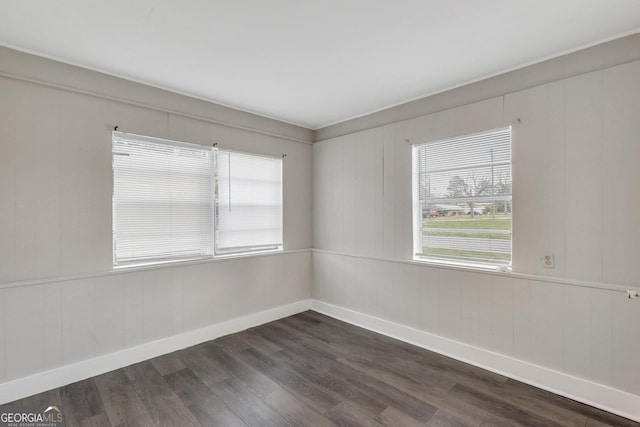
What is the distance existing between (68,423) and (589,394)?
3.79 metres

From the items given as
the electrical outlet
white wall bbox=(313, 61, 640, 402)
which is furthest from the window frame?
the electrical outlet

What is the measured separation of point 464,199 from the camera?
301 centimetres

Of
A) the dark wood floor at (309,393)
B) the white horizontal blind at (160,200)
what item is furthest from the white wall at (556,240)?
the white horizontal blind at (160,200)

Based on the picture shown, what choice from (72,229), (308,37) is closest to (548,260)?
(308,37)

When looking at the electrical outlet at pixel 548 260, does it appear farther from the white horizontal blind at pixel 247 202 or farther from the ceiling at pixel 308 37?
the white horizontal blind at pixel 247 202

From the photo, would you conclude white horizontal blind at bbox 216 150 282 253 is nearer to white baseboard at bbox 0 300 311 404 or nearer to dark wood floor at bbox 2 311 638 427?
white baseboard at bbox 0 300 311 404

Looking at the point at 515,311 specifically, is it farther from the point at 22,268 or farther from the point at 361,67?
the point at 22,268

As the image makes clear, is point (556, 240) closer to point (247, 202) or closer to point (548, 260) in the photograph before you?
point (548, 260)

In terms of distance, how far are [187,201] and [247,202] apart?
0.77 metres

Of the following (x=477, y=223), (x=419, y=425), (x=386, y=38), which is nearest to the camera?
(x=419, y=425)

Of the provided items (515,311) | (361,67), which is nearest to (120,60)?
(361,67)

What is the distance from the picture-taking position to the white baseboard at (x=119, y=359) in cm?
234

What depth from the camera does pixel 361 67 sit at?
265cm

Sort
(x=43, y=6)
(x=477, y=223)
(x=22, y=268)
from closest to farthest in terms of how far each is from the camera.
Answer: (x=43, y=6) < (x=22, y=268) < (x=477, y=223)
